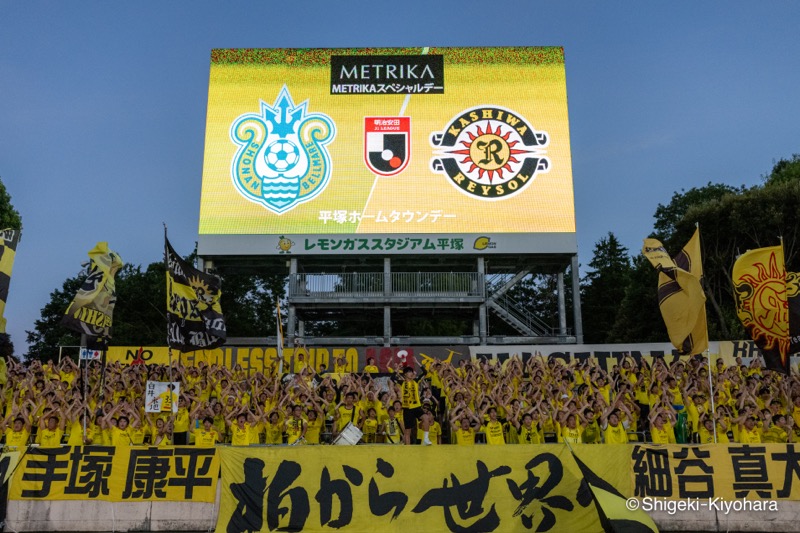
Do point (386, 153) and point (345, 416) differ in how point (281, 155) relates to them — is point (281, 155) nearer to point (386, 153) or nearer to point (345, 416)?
point (386, 153)

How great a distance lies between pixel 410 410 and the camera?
45.3 ft

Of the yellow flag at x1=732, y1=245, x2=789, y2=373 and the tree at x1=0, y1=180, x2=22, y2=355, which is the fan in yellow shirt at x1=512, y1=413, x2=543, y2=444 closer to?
the yellow flag at x1=732, y1=245, x2=789, y2=373

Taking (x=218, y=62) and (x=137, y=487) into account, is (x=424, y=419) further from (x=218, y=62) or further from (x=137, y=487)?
(x=218, y=62)

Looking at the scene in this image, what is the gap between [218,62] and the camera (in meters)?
29.1

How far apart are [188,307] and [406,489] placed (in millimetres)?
5028

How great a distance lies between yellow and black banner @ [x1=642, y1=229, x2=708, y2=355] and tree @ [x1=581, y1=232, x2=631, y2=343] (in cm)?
3556

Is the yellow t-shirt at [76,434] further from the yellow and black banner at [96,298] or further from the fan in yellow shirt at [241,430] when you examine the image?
the fan in yellow shirt at [241,430]

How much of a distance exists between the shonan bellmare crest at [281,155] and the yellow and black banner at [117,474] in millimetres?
18262

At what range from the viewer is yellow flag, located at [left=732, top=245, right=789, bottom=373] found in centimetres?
1195

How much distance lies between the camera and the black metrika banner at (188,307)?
1109 centimetres

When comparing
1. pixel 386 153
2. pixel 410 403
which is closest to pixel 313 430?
pixel 410 403

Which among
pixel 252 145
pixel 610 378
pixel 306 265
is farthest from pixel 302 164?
pixel 610 378

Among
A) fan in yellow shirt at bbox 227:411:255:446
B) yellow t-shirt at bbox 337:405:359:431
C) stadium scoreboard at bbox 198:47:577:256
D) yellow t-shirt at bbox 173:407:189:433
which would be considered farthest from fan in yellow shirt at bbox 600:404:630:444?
stadium scoreboard at bbox 198:47:577:256

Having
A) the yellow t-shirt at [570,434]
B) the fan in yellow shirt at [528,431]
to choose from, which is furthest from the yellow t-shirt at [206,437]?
the yellow t-shirt at [570,434]
